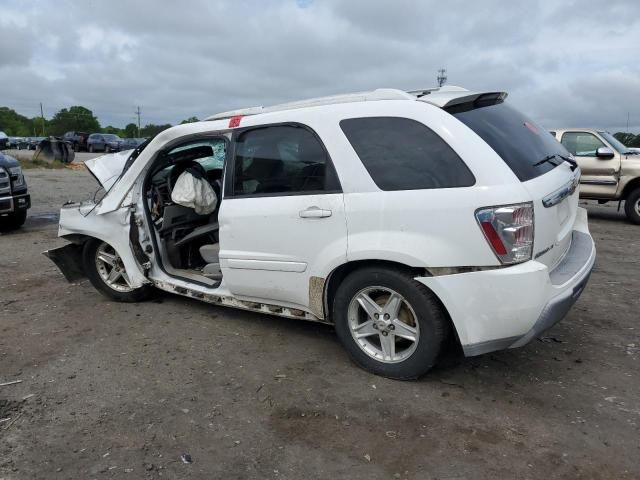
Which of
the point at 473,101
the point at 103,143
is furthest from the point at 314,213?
the point at 103,143

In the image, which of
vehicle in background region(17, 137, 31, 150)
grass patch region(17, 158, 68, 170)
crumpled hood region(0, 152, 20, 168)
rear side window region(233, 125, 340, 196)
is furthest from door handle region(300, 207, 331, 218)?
vehicle in background region(17, 137, 31, 150)

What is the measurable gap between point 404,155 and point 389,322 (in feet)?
3.40

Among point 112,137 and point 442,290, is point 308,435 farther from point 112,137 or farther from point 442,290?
point 112,137

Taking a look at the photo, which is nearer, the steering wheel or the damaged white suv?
the damaged white suv

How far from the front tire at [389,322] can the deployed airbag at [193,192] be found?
1966 mm

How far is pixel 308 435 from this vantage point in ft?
9.71

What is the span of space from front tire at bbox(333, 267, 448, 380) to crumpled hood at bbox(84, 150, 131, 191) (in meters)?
2.69

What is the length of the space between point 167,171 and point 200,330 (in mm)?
1824

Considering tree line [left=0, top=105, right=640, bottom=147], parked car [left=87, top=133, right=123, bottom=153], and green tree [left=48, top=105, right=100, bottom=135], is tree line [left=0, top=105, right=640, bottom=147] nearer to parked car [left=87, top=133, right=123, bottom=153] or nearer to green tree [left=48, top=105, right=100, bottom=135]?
green tree [left=48, top=105, right=100, bottom=135]

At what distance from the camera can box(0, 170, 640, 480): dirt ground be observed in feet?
8.88

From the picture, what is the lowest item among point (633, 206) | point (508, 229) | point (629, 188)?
point (633, 206)

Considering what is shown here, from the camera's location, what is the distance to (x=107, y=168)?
5.15 metres

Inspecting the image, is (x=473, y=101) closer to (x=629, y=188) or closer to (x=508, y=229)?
(x=508, y=229)

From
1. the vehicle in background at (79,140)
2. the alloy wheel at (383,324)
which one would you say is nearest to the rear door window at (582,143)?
the alloy wheel at (383,324)
